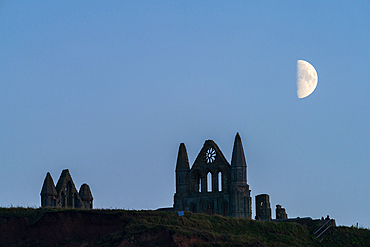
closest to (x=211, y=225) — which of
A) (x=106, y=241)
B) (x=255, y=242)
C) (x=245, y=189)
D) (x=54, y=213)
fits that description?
(x=255, y=242)

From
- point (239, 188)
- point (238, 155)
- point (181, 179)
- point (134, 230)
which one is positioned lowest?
point (134, 230)

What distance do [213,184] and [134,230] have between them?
24.3 m

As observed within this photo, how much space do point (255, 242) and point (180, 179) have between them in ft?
83.4

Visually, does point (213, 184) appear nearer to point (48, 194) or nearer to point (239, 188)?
point (239, 188)

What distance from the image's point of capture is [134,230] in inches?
1828

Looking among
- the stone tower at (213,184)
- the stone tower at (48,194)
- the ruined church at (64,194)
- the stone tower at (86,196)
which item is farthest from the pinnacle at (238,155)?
the stone tower at (48,194)

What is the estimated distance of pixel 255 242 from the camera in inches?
1857

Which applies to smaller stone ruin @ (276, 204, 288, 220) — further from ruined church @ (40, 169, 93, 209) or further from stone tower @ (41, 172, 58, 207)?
stone tower @ (41, 172, 58, 207)

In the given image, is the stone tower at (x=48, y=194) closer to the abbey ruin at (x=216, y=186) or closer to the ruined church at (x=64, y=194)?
the ruined church at (x=64, y=194)

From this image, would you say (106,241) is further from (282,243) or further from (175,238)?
(282,243)

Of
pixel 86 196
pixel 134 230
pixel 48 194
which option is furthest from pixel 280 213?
pixel 134 230

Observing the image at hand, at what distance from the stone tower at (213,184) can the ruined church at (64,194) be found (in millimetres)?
9708

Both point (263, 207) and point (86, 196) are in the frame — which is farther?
point (86, 196)

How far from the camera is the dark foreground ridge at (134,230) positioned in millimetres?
45781
